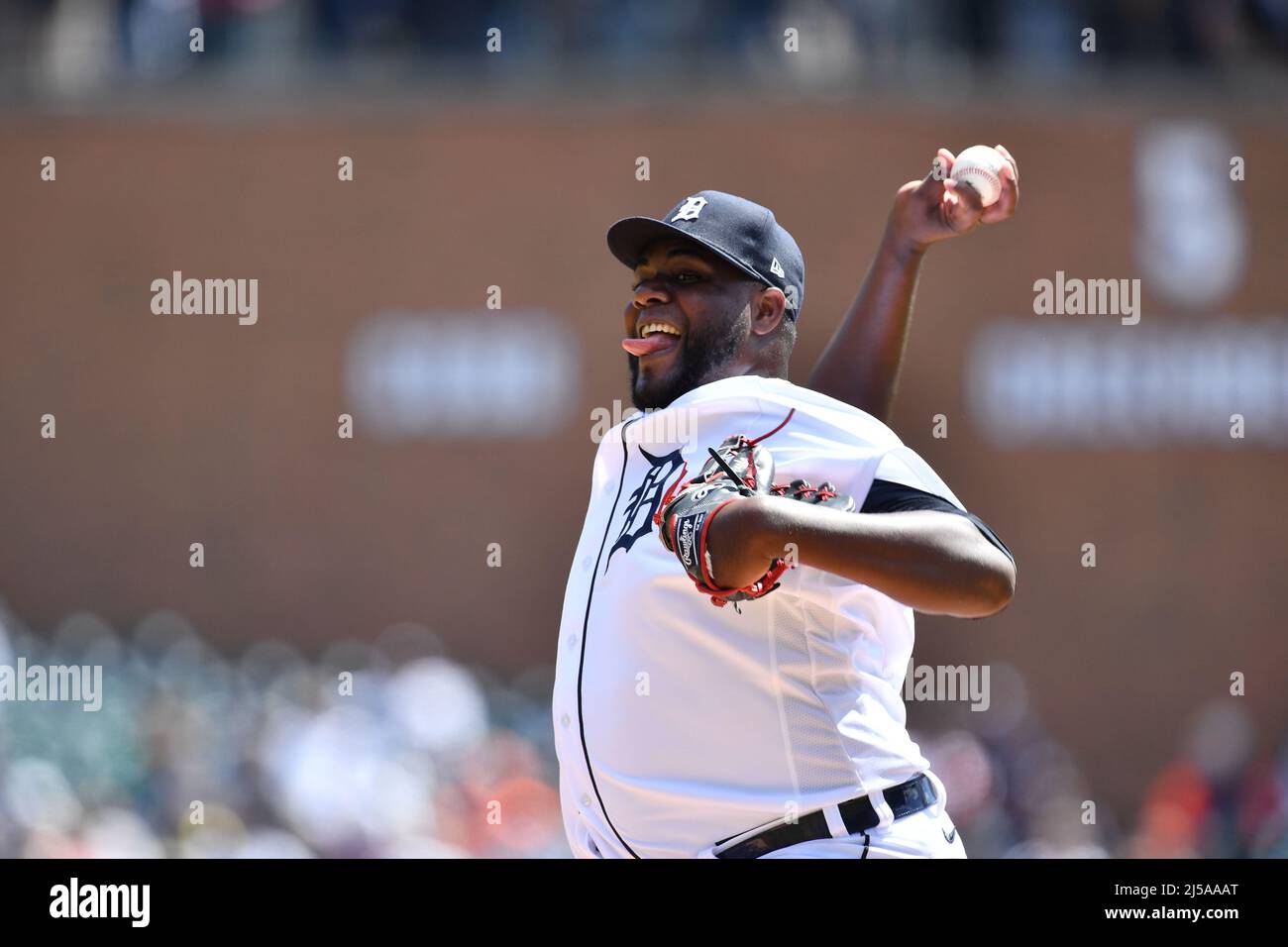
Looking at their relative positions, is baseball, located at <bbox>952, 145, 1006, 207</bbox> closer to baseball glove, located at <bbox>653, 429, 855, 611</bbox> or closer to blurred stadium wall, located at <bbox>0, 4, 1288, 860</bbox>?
baseball glove, located at <bbox>653, 429, 855, 611</bbox>

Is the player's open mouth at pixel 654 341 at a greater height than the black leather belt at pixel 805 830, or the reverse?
the player's open mouth at pixel 654 341

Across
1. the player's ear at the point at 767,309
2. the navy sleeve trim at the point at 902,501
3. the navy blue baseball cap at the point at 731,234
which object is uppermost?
the navy blue baseball cap at the point at 731,234

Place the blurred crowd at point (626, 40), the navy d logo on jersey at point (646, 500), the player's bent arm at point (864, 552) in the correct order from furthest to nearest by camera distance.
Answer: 1. the blurred crowd at point (626, 40)
2. the navy d logo on jersey at point (646, 500)
3. the player's bent arm at point (864, 552)

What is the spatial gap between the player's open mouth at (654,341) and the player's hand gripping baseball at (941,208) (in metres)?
0.64

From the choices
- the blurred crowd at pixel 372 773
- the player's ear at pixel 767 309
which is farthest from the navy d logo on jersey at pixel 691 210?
the blurred crowd at pixel 372 773

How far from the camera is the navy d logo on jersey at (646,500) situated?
9.88 feet

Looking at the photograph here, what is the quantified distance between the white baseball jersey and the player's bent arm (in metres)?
0.25

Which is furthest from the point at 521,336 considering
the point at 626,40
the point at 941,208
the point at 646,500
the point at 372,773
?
the point at 646,500

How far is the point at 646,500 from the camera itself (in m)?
3.08

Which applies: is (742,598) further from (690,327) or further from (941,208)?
(941,208)

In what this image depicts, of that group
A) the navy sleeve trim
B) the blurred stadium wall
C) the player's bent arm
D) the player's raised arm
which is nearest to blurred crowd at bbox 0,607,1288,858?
the blurred stadium wall

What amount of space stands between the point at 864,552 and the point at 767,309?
36.6 inches

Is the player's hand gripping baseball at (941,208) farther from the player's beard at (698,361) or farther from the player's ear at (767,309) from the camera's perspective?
the player's beard at (698,361)
